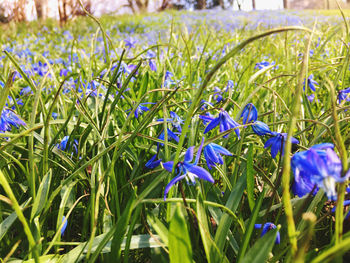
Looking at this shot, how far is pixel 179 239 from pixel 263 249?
0.16m

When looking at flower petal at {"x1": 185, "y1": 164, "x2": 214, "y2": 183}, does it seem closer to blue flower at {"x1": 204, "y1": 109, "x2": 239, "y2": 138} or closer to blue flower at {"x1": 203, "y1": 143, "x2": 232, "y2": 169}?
blue flower at {"x1": 203, "y1": 143, "x2": 232, "y2": 169}

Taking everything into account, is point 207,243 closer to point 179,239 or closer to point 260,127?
point 179,239

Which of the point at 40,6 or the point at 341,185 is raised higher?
the point at 40,6

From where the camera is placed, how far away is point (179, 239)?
1.94ft

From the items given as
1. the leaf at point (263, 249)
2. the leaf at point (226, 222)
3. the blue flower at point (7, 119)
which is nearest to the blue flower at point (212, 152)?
the leaf at point (226, 222)

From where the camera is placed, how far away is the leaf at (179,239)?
22.3 inches

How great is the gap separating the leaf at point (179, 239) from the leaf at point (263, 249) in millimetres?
119

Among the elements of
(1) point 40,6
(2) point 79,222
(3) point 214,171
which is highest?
(1) point 40,6

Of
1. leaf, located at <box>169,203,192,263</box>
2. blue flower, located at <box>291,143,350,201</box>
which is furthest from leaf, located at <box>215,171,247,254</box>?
blue flower, located at <box>291,143,350,201</box>

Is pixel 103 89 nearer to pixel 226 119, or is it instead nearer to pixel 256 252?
pixel 226 119

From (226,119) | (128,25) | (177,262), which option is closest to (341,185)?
(177,262)

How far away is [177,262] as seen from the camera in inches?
24.4

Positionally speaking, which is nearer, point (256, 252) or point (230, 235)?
point (256, 252)

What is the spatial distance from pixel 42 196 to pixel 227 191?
1.69ft
